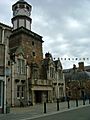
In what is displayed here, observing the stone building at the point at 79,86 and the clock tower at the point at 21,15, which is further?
the stone building at the point at 79,86

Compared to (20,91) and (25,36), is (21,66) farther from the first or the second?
(25,36)

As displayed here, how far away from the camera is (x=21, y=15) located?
46.6 metres

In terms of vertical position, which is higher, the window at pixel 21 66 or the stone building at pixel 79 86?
the window at pixel 21 66

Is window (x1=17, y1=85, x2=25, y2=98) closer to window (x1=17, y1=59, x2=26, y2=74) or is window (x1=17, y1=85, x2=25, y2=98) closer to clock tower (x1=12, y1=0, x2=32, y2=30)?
window (x1=17, y1=59, x2=26, y2=74)

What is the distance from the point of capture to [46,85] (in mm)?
43062

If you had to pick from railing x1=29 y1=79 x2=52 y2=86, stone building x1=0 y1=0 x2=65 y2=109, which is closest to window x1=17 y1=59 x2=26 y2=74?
stone building x1=0 y1=0 x2=65 y2=109

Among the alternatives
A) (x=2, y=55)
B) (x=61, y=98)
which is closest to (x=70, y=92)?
(x=61, y=98)

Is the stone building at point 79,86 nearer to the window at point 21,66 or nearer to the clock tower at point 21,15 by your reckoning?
the clock tower at point 21,15

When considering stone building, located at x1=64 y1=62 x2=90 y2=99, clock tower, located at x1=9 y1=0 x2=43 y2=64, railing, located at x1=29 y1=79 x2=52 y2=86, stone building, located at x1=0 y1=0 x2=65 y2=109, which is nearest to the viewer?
stone building, located at x1=0 y1=0 x2=65 y2=109

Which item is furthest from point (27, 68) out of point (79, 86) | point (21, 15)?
point (79, 86)

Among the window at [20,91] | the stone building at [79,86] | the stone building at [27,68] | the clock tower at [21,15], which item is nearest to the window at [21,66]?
the stone building at [27,68]

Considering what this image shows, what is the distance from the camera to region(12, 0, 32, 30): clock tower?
46.6 m

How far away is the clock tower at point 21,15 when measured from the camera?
4656 cm

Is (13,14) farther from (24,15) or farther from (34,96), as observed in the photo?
(34,96)
